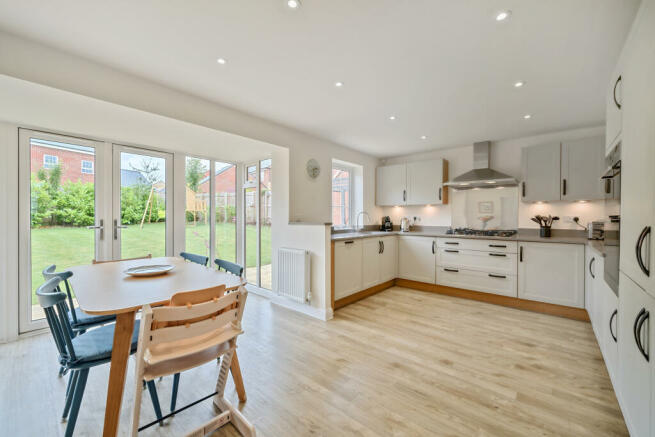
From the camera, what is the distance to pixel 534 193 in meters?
3.74

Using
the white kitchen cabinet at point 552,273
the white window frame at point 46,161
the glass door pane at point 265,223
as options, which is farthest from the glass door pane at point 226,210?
the white kitchen cabinet at point 552,273

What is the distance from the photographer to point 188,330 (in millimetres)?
1285

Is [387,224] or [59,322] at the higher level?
[387,224]

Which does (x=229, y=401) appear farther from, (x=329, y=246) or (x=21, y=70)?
(x=21, y=70)

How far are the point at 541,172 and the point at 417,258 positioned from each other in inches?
81.4

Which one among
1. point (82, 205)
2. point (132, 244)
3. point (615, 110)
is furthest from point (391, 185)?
point (82, 205)

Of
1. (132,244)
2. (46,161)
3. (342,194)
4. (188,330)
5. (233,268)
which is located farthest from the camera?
(342,194)

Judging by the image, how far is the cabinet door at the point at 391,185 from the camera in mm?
4895

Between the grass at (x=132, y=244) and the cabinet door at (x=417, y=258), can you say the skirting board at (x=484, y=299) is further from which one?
the grass at (x=132, y=244)

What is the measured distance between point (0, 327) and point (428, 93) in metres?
4.53

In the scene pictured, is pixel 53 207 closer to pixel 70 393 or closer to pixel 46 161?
pixel 46 161

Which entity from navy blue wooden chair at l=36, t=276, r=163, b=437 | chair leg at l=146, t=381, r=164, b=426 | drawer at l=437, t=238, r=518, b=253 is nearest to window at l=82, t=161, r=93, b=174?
navy blue wooden chair at l=36, t=276, r=163, b=437

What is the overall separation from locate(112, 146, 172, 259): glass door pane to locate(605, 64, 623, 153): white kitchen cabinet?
4.32m

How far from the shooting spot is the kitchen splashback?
4.13m
